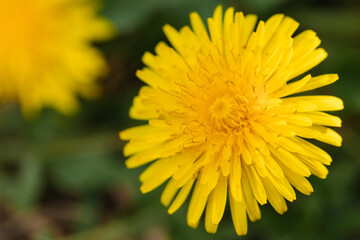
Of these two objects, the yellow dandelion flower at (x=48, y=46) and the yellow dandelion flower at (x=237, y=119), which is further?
the yellow dandelion flower at (x=48, y=46)

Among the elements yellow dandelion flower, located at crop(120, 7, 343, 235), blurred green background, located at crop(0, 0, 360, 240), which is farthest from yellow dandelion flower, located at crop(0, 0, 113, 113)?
yellow dandelion flower, located at crop(120, 7, 343, 235)

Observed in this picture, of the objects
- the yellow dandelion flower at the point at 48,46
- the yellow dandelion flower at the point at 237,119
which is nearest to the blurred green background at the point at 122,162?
the yellow dandelion flower at the point at 48,46

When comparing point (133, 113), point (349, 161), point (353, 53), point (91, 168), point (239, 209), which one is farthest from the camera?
point (91, 168)

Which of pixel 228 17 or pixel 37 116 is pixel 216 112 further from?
pixel 37 116

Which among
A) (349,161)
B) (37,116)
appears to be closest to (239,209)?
(349,161)

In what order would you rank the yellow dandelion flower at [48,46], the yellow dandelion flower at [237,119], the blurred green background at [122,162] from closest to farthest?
the yellow dandelion flower at [237,119]
the blurred green background at [122,162]
the yellow dandelion flower at [48,46]

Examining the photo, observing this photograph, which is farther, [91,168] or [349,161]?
[91,168]

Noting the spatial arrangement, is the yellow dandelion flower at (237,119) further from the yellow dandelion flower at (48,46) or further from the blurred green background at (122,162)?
the yellow dandelion flower at (48,46)
